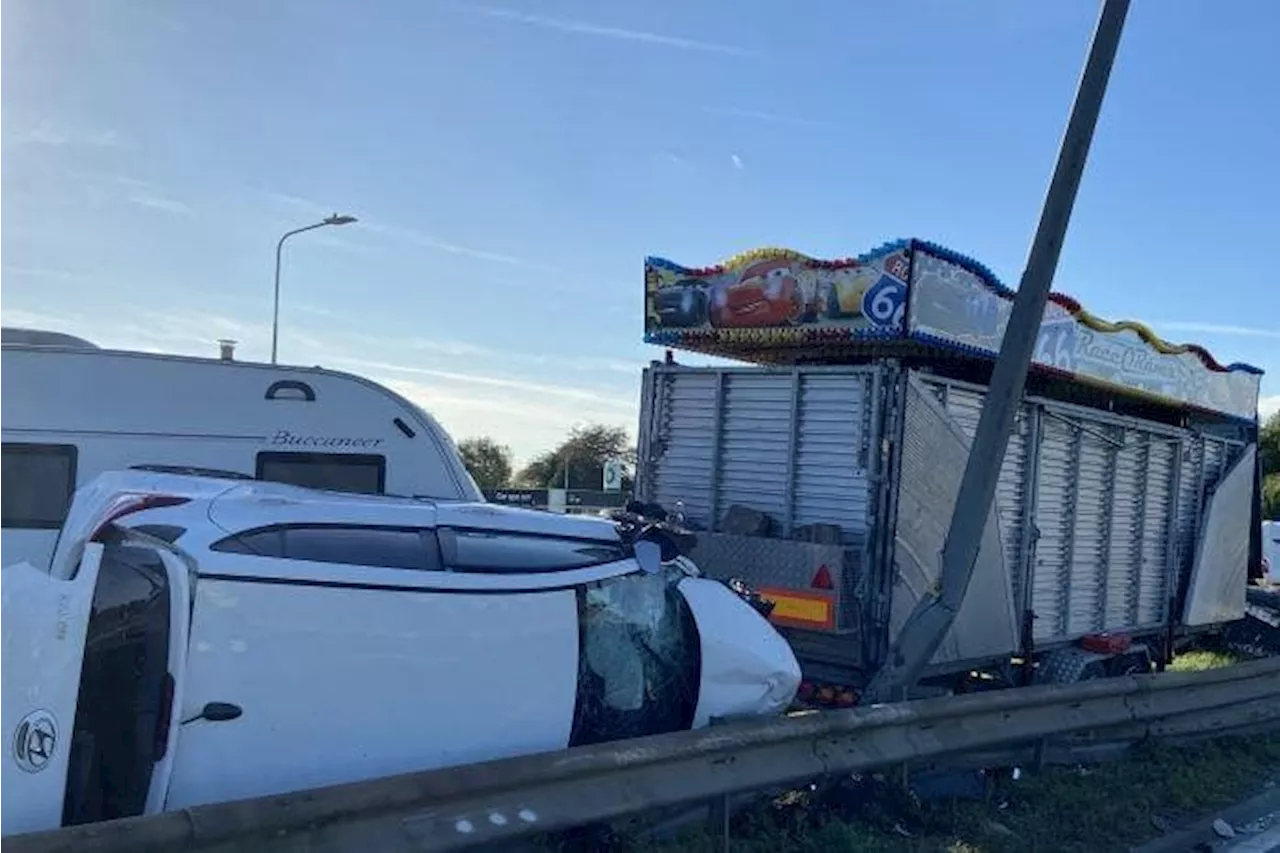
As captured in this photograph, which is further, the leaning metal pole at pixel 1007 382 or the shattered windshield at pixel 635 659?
the leaning metal pole at pixel 1007 382

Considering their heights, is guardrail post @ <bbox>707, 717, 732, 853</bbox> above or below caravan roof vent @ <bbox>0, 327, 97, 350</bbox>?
below

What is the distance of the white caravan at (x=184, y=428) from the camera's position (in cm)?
734

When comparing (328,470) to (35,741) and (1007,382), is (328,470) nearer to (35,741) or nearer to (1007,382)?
(1007,382)

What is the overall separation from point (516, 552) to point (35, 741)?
5.97ft

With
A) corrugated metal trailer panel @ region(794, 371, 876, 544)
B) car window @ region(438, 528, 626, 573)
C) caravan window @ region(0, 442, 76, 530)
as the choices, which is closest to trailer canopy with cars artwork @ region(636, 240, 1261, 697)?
corrugated metal trailer panel @ region(794, 371, 876, 544)

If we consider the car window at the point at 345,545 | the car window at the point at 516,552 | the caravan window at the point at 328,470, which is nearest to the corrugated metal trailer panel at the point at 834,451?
the caravan window at the point at 328,470

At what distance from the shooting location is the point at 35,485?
24.0ft

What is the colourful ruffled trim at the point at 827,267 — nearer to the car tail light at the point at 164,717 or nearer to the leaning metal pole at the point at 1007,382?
the leaning metal pole at the point at 1007,382

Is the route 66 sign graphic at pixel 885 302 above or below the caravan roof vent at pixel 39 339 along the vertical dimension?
above

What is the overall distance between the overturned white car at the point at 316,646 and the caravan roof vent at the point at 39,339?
3234 millimetres

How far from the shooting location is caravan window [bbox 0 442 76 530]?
7301 mm

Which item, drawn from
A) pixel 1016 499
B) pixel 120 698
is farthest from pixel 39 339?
pixel 1016 499

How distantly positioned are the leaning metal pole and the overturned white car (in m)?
2.06

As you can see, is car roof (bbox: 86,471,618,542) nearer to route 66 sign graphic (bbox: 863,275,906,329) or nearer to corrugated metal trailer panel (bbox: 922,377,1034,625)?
route 66 sign graphic (bbox: 863,275,906,329)
